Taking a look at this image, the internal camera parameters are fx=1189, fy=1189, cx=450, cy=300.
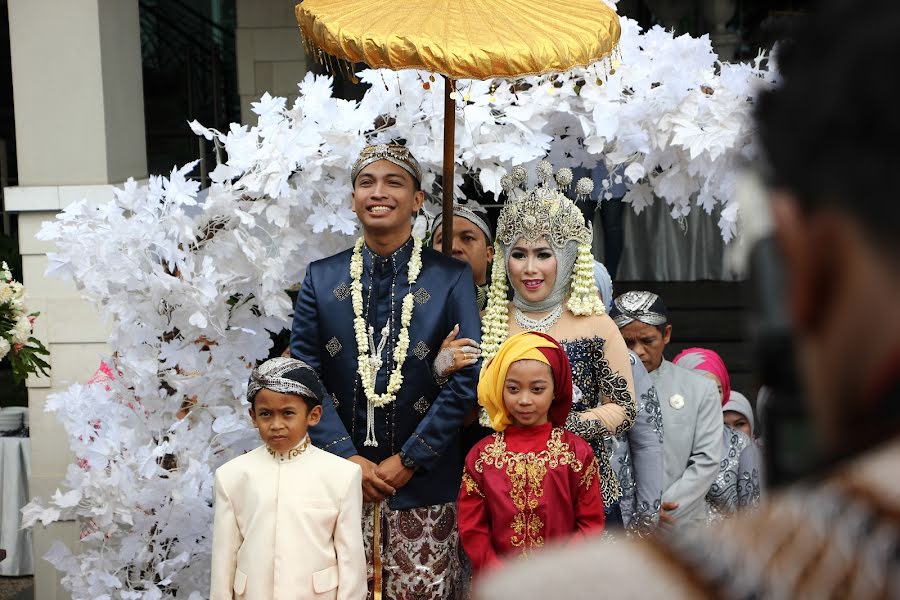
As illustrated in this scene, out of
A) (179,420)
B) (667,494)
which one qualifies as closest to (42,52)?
(179,420)

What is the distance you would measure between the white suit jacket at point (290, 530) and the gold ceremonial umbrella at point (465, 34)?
1.29 meters

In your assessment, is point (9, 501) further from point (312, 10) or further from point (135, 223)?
point (312, 10)

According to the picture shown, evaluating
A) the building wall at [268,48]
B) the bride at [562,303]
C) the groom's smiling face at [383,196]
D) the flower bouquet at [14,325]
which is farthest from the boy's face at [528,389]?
the building wall at [268,48]

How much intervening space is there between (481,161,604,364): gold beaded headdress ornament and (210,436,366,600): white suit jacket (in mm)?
759

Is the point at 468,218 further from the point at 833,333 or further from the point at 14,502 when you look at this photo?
the point at 833,333

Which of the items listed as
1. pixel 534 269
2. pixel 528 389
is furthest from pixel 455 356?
pixel 534 269

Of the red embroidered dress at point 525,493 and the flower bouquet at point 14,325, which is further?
the flower bouquet at point 14,325

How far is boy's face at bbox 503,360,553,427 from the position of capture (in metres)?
3.60

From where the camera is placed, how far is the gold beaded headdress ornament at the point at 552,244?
4129mm

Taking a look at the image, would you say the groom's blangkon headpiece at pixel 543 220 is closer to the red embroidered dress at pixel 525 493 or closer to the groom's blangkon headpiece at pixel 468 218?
the groom's blangkon headpiece at pixel 468 218

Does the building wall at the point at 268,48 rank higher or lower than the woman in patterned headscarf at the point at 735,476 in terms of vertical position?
higher

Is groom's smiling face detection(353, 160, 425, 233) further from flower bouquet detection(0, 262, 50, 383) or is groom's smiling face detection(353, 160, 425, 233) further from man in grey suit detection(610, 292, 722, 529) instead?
flower bouquet detection(0, 262, 50, 383)

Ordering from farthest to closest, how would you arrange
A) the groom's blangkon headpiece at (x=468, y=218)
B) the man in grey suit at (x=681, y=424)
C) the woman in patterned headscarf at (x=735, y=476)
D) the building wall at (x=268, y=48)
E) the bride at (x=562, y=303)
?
1. the building wall at (x=268, y=48)
2. the groom's blangkon headpiece at (x=468, y=218)
3. the woman in patterned headscarf at (x=735, y=476)
4. the man in grey suit at (x=681, y=424)
5. the bride at (x=562, y=303)

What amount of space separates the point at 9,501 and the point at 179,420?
9.21ft
